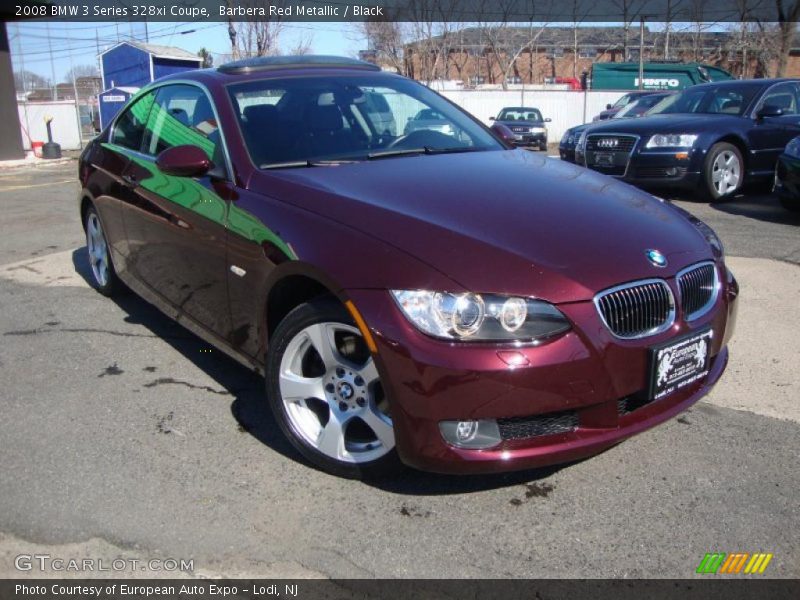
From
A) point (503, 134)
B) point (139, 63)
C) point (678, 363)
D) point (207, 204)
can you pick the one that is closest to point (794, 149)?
point (503, 134)

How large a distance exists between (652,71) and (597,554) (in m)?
36.6

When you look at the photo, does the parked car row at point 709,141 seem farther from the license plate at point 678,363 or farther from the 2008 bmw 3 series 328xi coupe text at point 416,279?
the license plate at point 678,363

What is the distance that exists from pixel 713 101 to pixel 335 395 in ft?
29.2

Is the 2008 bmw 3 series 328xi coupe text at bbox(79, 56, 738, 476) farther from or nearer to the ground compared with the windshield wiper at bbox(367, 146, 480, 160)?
nearer to the ground

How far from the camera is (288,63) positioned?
14.0 ft

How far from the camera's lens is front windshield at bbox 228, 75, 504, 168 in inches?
142

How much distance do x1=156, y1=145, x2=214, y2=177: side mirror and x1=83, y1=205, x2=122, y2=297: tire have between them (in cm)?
194

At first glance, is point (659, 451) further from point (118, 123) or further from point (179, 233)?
point (118, 123)

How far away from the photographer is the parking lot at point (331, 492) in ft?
8.34

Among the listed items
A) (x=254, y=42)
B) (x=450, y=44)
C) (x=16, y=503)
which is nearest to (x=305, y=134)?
(x=16, y=503)

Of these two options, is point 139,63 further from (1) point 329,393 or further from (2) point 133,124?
(1) point 329,393

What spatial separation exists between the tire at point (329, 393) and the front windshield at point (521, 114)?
76.8 ft

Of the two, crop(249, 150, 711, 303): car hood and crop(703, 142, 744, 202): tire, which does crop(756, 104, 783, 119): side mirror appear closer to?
crop(703, 142, 744, 202): tire

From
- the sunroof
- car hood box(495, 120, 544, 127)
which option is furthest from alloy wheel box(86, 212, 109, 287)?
car hood box(495, 120, 544, 127)
